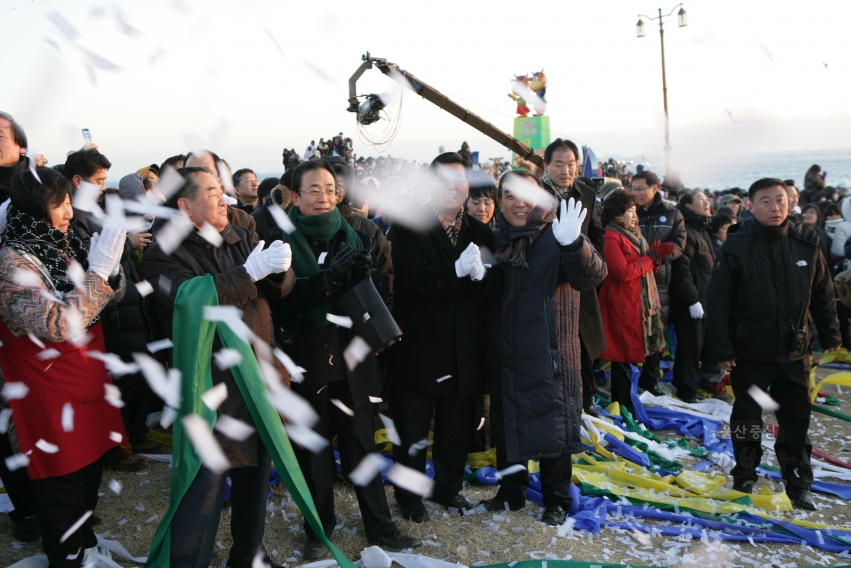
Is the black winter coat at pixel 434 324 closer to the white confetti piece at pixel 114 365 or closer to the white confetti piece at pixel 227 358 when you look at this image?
the white confetti piece at pixel 227 358

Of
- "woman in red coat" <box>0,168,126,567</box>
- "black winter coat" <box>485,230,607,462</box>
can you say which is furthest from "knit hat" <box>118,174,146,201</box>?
"black winter coat" <box>485,230,607,462</box>

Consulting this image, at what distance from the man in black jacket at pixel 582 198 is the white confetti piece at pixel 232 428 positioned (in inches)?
101

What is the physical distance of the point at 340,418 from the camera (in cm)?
338

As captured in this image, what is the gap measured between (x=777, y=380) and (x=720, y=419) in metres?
1.36

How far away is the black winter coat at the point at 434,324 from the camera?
367 centimetres

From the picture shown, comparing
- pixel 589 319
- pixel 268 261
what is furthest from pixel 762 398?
pixel 268 261

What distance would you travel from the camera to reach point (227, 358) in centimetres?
286

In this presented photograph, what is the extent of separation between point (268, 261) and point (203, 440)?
0.79m

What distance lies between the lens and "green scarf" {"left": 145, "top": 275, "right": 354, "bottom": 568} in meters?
2.76

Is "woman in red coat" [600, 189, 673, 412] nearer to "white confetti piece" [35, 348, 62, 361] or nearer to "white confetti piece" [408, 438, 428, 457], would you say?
"white confetti piece" [408, 438, 428, 457]

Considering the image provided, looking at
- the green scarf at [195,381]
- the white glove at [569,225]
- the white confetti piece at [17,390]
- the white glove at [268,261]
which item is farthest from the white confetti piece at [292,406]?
the white glove at [569,225]

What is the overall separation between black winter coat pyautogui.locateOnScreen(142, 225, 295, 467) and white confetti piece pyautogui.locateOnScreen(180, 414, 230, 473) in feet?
0.14

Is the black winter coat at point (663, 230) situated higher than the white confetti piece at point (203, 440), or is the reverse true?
the black winter coat at point (663, 230)

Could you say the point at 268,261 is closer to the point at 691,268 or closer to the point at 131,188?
the point at 131,188
